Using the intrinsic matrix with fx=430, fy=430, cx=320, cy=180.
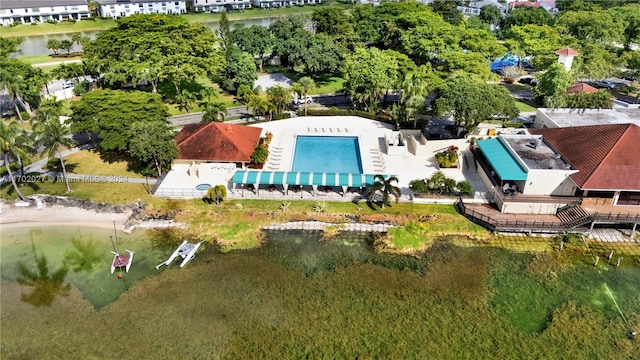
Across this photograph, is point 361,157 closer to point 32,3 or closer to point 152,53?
point 152,53

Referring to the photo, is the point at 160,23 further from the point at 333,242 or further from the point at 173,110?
the point at 333,242

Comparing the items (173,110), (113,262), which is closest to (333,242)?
(113,262)

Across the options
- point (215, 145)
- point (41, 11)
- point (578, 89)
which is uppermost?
point (41, 11)

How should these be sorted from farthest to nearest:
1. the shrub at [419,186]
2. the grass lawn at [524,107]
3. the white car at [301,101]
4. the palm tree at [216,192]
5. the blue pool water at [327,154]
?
the white car at [301,101], the grass lawn at [524,107], the blue pool water at [327,154], the shrub at [419,186], the palm tree at [216,192]

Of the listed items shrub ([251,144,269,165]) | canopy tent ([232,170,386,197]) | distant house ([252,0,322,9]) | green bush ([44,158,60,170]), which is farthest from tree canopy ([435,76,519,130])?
distant house ([252,0,322,9])

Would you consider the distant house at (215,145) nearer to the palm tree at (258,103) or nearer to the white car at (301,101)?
the palm tree at (258,103)

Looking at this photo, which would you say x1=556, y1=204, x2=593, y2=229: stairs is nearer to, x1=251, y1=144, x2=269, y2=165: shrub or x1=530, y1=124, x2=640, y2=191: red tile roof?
x1=530, y1=124, x2=640, y2=191: red tile roof

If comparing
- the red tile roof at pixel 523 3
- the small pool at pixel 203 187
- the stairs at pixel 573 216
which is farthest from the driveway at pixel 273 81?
the red tile roof at pixel 523 3

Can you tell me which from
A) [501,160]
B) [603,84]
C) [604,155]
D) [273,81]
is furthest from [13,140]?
[603,84]
